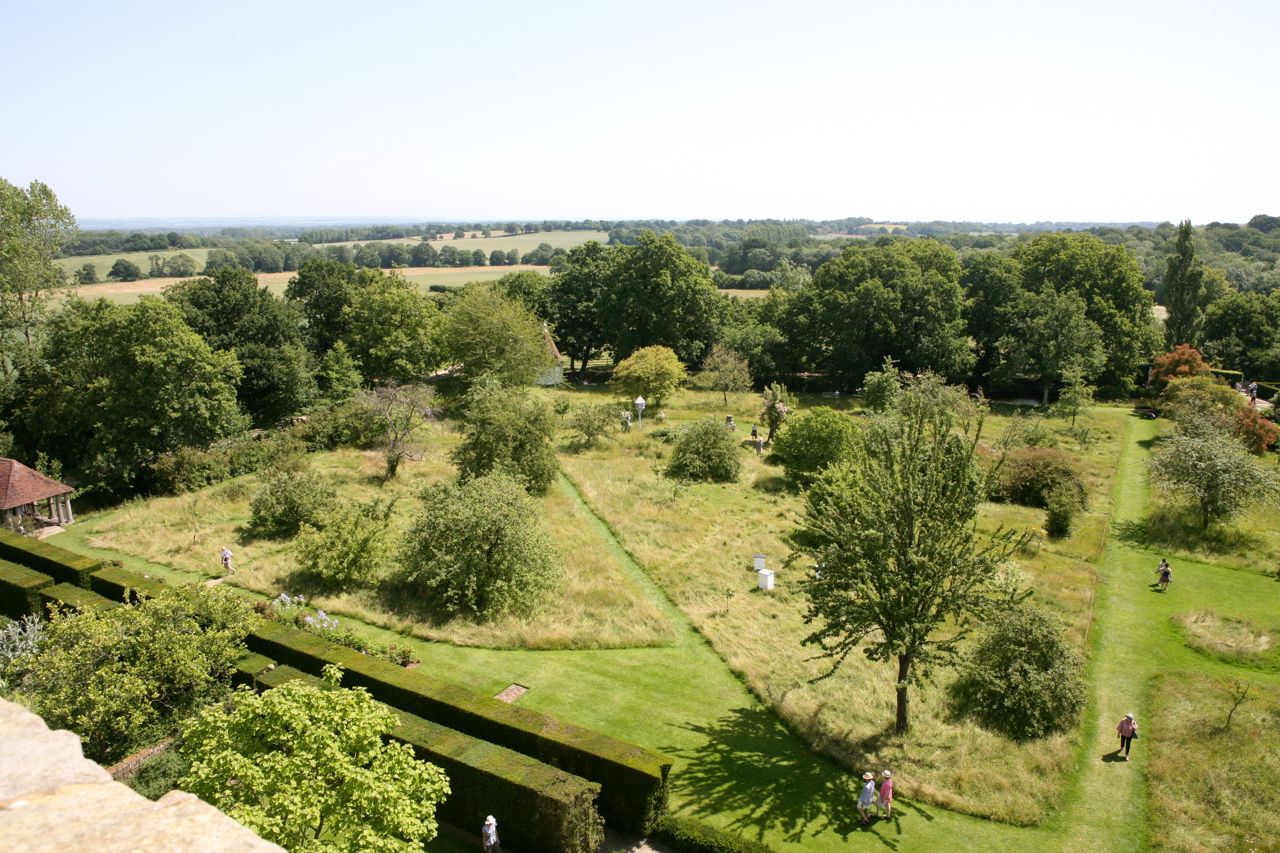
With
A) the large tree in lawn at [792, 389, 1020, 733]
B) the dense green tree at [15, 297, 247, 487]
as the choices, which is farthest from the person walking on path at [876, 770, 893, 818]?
the dense green tree at [15, 297, 247, 487]

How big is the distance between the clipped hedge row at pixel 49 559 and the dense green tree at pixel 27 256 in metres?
17.7

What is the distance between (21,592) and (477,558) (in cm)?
1247

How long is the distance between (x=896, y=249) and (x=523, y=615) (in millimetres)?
46320

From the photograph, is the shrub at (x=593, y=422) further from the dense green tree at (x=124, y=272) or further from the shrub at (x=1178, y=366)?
the dense green tree at (x=124, y=272)

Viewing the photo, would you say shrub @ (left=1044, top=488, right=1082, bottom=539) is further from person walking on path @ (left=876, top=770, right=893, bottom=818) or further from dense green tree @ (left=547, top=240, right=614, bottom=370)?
dense green tree @ (left=547, top=240, right=614, bottom=370)

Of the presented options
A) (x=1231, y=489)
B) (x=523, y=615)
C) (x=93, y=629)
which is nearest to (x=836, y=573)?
(x=523, y=615)

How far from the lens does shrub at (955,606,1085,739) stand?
1769cm

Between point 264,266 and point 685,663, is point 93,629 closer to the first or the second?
point 685,663

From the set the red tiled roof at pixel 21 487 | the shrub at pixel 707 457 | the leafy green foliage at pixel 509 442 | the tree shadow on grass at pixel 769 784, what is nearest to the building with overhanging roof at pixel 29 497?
the red tiled roof at pixel 21 487

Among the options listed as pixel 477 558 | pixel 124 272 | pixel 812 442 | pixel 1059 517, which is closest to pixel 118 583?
pixel 477 558

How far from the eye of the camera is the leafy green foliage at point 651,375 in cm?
4647

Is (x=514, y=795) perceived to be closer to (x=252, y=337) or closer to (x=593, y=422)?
(x=593, y=422)

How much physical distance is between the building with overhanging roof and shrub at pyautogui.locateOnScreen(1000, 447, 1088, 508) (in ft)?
124

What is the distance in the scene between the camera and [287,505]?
27953 millimetres
